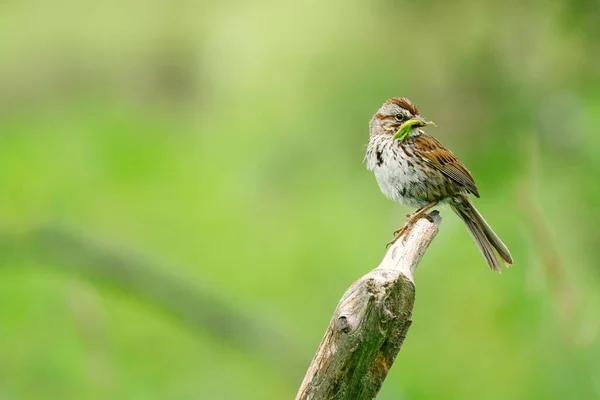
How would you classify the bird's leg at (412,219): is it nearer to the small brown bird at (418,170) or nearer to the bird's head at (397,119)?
the small brown bird at (418,170)

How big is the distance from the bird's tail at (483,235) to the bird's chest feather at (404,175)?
0.55 feet

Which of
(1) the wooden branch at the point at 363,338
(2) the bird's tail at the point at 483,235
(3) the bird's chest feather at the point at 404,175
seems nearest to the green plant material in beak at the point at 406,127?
(3) the bird's chest feather at the point at 404,175

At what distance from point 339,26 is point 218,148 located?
394 centimetres

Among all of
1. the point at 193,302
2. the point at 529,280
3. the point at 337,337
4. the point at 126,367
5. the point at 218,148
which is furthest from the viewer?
the point at 218,148

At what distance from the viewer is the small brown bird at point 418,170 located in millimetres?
4254

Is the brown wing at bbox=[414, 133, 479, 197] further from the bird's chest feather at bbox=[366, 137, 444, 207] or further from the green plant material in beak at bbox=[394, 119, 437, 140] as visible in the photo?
the green plant material in beak at bbox=[394, 119, 437, 140]

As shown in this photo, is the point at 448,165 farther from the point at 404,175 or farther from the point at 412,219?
the point at 412,219

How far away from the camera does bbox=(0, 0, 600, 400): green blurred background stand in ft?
17.1

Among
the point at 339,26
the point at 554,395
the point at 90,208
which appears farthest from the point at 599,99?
the point at 90,208

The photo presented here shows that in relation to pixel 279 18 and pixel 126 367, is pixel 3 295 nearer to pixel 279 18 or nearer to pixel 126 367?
pixel 126 367

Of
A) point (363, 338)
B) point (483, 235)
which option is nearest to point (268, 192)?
point (483, 235)

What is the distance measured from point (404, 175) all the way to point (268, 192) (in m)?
5.42

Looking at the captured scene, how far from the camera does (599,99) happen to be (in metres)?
5.18

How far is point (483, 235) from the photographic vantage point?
4.36 meters
